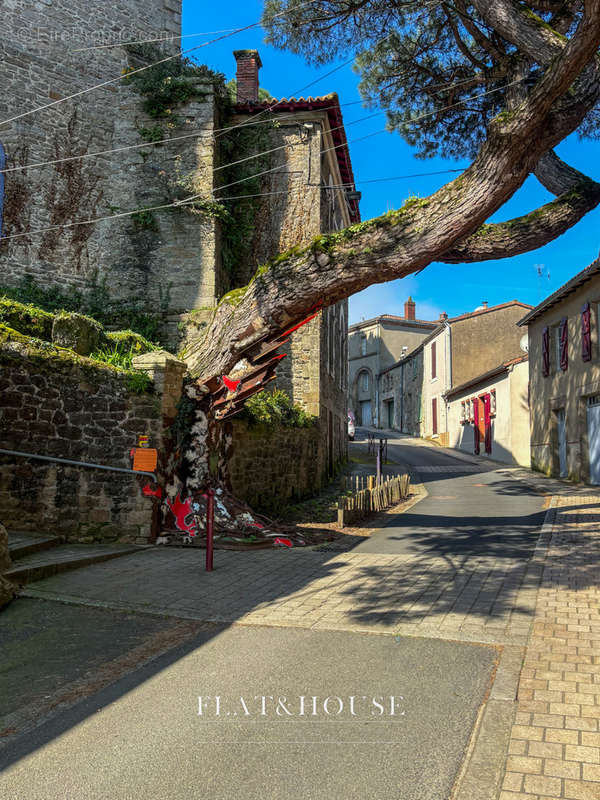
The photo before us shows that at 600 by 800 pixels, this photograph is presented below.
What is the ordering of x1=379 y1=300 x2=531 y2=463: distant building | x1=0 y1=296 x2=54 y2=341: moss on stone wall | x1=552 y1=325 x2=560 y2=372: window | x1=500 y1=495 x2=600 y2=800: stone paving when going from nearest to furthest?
1. x1=500 y1=495 x2=600 y2=800: stone paving
2. x1=0 y1=296 x2=54 y2=341: moss on stone wall
3. x1=552 y1=325 x2=560 y2=372: window
4. x1=379 y1=300 x2=531 y2=463: distant building

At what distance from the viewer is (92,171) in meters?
16.4

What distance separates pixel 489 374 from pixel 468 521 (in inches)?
651

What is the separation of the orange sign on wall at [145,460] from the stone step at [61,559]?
1035 millimetres

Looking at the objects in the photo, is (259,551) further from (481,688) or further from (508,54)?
(508,54)

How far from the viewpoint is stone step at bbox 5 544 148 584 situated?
620 centimetres

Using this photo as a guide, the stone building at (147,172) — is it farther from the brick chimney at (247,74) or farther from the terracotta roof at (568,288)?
the terracotta roof at (568,288)

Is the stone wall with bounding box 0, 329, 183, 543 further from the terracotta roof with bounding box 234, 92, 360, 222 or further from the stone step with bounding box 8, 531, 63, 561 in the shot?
the terracotta roof with bounding box 234, 92, 360, 222

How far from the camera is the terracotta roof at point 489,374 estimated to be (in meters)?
24.0

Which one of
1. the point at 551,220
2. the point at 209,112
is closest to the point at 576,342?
the point at 551,220

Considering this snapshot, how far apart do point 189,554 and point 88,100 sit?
45.4ft

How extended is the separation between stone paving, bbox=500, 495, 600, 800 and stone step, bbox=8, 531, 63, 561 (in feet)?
17.3

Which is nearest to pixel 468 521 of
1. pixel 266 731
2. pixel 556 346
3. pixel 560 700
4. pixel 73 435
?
pixel 73 435

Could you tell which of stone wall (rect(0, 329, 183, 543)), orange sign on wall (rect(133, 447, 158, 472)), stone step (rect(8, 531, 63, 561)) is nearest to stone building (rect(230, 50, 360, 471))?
stone wall (rect(0, 329, 183, 543))

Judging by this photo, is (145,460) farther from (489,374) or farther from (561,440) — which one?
(489,374)
